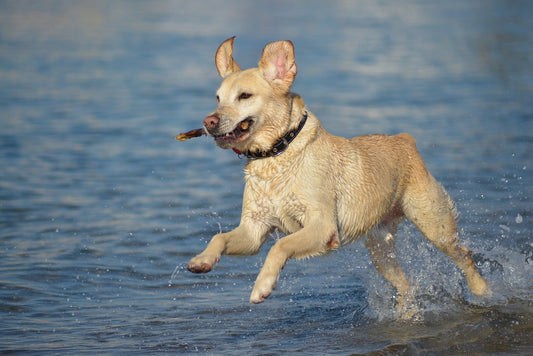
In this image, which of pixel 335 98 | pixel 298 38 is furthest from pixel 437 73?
pixel 298 38

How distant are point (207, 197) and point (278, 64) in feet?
18.0

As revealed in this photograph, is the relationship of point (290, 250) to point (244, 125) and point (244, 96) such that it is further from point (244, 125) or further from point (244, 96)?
point (244, 96)

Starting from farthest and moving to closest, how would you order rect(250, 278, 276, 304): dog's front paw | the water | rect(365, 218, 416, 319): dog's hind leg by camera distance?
rect(365, 218, 416, 319): dog's hind leg < the water < rect(250, 278, 276, 304): dog's front paw

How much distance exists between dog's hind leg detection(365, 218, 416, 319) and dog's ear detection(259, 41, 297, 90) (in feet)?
6.65

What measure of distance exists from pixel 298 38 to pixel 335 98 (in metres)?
9.42

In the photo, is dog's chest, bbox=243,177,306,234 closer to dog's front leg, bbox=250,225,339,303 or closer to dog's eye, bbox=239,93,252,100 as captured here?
dog's front leg, bbox=250,225,339,303

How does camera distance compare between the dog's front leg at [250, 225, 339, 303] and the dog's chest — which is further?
the dog's chest

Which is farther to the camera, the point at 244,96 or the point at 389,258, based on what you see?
the point at 389,258

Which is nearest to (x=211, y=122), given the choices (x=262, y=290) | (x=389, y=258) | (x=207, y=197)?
(x=262, y=290)

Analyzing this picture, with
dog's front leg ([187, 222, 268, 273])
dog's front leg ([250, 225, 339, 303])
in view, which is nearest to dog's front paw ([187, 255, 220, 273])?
dog's front leg ([187, 222, 268, 273])

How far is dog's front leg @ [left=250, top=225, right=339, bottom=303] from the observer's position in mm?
5578

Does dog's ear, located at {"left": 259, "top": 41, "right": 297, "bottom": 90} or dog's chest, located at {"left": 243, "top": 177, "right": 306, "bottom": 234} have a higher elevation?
dog's ear, located at {"left": 259, "top": 41, "right": 297, "bottom": 90}

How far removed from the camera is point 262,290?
18.2 feet

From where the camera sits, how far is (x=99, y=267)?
8.80 meters
